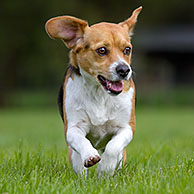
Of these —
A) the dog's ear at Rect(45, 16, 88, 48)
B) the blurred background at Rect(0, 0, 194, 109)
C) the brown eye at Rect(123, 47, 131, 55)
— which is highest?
the dog's ear at Rect(45, 16, 88, 48)

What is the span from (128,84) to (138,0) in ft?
73.8

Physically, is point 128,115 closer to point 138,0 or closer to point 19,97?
point 138,0

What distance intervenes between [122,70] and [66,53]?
68.4ft

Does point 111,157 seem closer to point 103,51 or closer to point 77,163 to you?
point 77,163

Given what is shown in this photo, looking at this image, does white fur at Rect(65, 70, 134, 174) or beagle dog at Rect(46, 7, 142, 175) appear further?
white fur at Rect(65, 70, 134, 174)

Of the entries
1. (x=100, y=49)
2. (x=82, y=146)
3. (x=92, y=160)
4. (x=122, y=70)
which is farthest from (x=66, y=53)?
(x=92, y=160)

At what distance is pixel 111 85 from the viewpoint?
466cm

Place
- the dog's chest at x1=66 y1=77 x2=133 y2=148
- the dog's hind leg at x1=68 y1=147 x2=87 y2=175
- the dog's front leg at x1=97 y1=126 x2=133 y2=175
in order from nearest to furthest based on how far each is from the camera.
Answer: the dog's front leg at x1=97 y1=126 x2=133 y2=175
the dog's hind leg at x1=68 y1=147 x2=87 y2=175
the dog's chest at x1=66 y1=77 x2=133 y2=148

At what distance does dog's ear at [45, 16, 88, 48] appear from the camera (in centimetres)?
496

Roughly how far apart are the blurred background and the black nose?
1874 cm

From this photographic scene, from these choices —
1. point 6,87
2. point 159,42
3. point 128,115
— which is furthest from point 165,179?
point 159,42

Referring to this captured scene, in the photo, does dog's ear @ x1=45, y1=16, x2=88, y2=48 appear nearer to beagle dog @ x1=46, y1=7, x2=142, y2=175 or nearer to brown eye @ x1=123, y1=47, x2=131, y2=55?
beagle dog @ x1=46, y1=7, x2=142, y2=175

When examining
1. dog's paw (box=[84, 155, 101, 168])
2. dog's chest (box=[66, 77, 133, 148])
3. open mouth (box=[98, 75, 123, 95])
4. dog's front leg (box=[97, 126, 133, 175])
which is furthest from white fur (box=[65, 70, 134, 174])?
dog's paw (box=[84, 155, 101, 168])

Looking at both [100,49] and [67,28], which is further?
[67,28]
